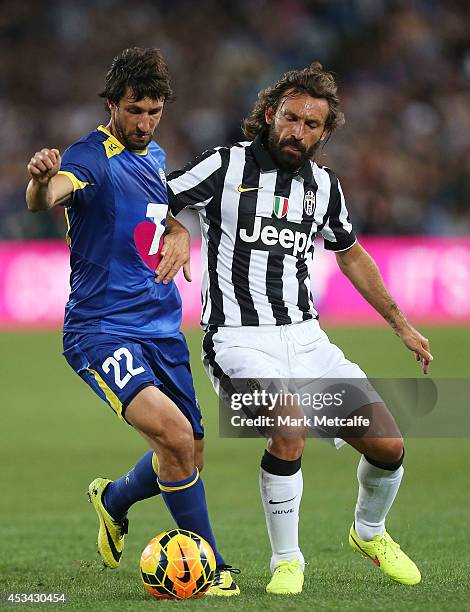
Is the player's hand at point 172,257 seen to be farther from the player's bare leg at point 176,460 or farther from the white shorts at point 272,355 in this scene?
the player's bare leg at point 176,460

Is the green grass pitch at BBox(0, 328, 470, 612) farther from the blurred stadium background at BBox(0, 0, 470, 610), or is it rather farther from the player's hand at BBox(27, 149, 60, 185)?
the player's hand at BBox(27, 149, 60, 185)

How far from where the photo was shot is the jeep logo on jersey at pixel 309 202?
5.45 meters

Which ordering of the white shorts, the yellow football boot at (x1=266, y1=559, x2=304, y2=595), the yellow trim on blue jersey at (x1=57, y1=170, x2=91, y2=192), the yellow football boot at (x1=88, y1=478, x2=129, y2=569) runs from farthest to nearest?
the yellow football boot at (x1=88, y1=478, x2=129, y2=569)
the white shorts
the yellow trim on blue jersey at (x1=57, y1=170, x2=91, y2=192)
the yellow football boot at (x1=266, y1=559, x2=304, y2=595)

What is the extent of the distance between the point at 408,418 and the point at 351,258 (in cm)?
94

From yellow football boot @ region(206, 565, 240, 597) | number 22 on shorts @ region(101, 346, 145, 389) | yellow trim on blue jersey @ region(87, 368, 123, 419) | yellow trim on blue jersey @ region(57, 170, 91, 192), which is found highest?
yellow trim on blue jersey @ region(57, 170, 91, 192)

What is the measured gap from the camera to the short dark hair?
5.18m

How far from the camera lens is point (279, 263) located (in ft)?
17.5

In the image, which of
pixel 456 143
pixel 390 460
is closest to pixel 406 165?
pixel 456 143

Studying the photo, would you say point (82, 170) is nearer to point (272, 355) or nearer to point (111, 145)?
point (111, 145)

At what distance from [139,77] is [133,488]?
198 cm

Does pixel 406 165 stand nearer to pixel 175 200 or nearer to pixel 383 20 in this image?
pixel 383 20

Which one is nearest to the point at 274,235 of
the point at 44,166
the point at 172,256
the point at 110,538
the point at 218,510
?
the point at 172,256

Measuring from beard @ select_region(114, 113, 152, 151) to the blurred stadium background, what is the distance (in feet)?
8.10

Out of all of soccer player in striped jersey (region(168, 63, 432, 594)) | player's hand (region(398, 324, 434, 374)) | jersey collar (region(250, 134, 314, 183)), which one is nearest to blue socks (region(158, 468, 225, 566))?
soccer player in striped jersey (region(168, 63, 432, 594))
